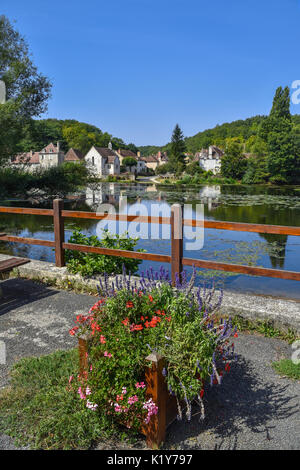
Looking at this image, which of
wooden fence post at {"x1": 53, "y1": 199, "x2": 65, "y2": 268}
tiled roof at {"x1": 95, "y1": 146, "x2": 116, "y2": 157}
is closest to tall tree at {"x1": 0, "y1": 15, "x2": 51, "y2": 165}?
wooden fence post at {"x1": 53, "y1": 199, "x2": 65, "y2": 268}

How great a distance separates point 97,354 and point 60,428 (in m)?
0.52

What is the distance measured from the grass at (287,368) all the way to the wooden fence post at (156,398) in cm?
131

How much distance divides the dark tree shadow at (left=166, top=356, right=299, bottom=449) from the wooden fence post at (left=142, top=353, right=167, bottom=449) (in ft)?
0.39

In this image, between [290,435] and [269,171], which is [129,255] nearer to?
[290,435]

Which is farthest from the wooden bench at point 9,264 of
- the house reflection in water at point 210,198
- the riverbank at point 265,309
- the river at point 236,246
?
the house reflection in water at point 210,198

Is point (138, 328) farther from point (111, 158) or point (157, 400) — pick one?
point (111, 158)

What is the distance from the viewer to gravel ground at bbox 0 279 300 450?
2.35 m

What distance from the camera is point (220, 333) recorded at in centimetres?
255

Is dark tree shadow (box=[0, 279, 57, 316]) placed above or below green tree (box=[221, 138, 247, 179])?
below

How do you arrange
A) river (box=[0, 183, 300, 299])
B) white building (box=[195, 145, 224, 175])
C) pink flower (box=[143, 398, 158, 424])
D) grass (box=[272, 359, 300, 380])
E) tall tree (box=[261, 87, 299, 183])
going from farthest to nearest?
white building (box=[195, 145, 224, 175]) → tall tree (box=[261, 87, 299, 183]) → river (box=[0, 183, 300, 299]) → grass (box=[272, 359, 300, 380]) → pink flower (box=[143, 398, 158, 424])

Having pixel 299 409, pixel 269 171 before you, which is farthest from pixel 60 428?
pixel 269 171

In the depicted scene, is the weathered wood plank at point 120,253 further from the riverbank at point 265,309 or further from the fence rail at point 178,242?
the riverbank at point 265,309

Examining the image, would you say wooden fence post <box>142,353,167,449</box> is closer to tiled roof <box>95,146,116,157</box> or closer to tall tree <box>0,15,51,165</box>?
tall tree <box>0,15,51,165</box>

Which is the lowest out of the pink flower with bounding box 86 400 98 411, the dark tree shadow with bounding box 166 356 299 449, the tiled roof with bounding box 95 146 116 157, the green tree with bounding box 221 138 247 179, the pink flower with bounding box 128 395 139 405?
the dark tree shadow with bounding box 166 356 299 449
